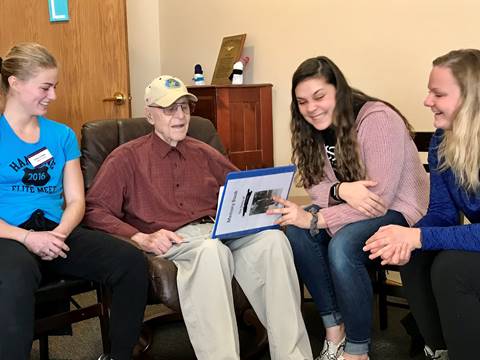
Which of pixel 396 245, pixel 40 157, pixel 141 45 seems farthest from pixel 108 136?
pixel 141 45

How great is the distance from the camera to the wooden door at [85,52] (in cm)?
337

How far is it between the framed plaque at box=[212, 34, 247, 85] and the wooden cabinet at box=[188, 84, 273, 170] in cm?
21

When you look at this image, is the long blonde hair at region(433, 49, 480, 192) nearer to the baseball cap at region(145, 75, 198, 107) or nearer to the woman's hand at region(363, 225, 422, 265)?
the woman's hand at region(363, 225, 422, 265)

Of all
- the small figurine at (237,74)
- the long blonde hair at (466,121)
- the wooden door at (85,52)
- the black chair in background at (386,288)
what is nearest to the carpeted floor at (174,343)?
the black chair in background at (386,288)

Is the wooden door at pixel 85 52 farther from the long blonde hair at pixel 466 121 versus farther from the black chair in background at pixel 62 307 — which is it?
the long blonde hair at pixel 466 121

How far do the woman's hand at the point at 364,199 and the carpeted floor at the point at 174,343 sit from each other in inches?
23.2

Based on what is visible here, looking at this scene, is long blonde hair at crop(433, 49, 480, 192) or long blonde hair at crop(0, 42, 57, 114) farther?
long blonde hair at crop(0, 42, 57, 114)

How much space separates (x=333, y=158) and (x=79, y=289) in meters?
0.95

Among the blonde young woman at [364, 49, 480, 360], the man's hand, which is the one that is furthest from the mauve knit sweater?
the man's hand

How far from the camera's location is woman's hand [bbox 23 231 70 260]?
1.86m

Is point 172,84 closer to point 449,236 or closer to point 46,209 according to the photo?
point 46,209

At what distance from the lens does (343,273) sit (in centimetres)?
191

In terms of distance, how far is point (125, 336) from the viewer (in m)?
1.88

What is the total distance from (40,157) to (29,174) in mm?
66
